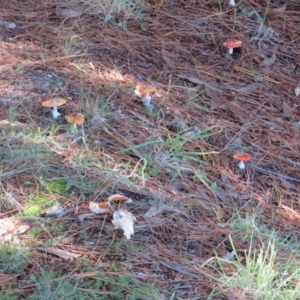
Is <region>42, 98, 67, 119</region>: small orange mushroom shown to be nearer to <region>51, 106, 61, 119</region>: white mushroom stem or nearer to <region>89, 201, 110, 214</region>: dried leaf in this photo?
<region>51, 106, 61, 119</region>: white mushroom stem

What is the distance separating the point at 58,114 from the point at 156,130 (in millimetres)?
514

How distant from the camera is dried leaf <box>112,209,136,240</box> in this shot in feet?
7.80

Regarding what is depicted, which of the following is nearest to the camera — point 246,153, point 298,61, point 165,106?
point 246,153

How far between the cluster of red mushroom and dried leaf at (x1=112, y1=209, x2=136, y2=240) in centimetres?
69

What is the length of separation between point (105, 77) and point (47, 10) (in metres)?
0.91

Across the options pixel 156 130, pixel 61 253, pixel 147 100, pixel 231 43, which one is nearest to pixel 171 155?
pixel 156 130

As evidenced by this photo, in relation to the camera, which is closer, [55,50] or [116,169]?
[116,169]

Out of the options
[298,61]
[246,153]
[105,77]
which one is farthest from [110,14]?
[246,153]

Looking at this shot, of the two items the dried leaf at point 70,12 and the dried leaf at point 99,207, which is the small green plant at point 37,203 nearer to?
the dried leaf at point 99,207

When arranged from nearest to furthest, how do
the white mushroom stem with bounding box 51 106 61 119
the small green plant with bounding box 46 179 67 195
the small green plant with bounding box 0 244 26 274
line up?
the small green plant with bounding box 0 244 26 274 → the small green plant with bounding box 46 179 67 195 → the white mushroom stem with bounding box 51 106 61 119

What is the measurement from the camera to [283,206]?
9.09 ft

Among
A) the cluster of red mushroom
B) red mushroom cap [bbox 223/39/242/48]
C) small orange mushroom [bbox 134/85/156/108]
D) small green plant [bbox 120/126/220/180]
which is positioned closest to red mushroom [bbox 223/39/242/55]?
red mushroom cap [bbox 223/39/242/48]

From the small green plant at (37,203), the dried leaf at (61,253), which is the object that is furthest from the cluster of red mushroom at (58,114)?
the dried leaf at (61,253)

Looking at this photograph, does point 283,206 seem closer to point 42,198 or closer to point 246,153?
point 246,153
